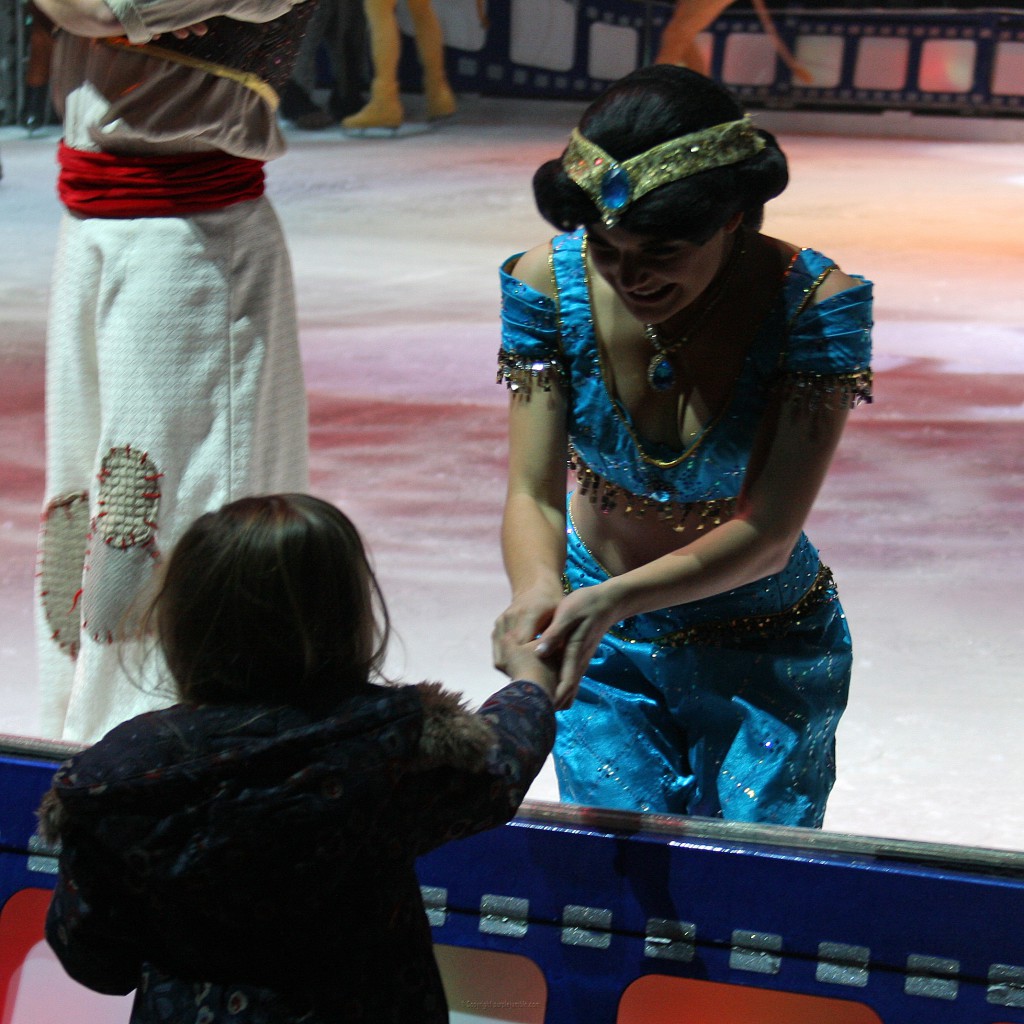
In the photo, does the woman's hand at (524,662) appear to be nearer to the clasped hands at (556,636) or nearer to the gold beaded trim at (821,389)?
the clasped hands at (556,636)

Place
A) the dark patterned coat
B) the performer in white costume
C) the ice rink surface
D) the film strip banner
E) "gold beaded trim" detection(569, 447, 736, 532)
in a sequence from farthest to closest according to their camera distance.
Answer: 1. the film strip banner
2. the ice rink surface
3. the performer in white costume
4. "gold beaded trim" detection(569, 447, 736, 532)
5. the dark patterned coat

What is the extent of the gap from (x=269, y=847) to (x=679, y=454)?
665 millimetres

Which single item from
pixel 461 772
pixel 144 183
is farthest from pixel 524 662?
pixel 144 183

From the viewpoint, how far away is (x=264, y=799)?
0.97m

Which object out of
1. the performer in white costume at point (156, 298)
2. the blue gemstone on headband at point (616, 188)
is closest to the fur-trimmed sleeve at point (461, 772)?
the blue gemstone on headband at point (616, 188)

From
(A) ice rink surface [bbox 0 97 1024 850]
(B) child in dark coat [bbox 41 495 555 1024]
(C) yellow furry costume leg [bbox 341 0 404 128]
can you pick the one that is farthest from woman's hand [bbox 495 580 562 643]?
(C) yellow furry costume leg [bbox 341 0 404 128]

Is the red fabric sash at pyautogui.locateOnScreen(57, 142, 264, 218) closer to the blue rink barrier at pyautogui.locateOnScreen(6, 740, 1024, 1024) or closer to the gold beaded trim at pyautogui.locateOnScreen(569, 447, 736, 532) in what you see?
the gold beaded trim at pyautogui.locateOnScreen(569, 447, 736, 532)

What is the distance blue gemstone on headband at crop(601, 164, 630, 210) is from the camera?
1289 millimetres

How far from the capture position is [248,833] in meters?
0.98

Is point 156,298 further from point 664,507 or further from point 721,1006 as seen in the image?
point 721,1006

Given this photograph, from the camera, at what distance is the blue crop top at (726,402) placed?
1.42 metres

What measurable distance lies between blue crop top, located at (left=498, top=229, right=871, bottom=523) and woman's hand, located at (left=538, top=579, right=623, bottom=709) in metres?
0.20

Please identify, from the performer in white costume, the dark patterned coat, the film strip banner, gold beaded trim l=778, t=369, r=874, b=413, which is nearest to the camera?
the dark patterned coat

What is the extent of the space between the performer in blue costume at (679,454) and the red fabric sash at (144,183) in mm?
638
